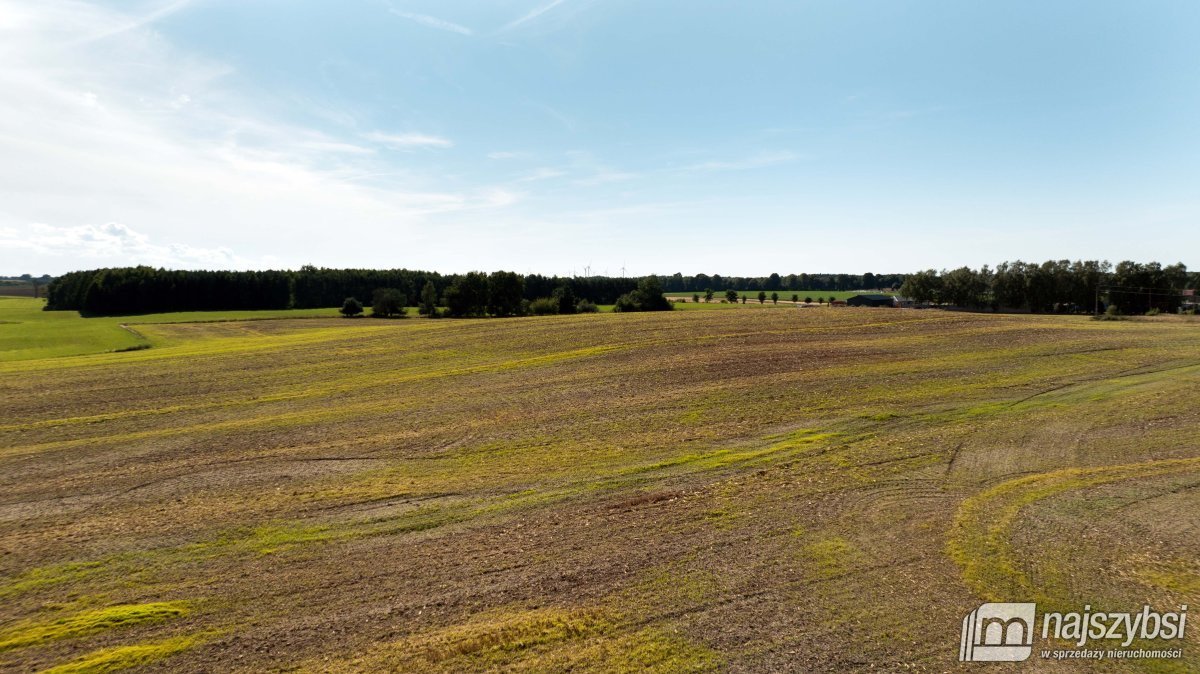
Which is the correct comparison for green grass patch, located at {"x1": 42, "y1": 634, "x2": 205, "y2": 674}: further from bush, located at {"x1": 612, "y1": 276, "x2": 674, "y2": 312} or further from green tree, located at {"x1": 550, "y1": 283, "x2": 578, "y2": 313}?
bush, located at {"x1": 612, "y1": 276, "x2": 674, "y2": 312}

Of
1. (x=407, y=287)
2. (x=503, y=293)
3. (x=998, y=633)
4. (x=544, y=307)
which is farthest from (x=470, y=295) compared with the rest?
(x=998, y=633)

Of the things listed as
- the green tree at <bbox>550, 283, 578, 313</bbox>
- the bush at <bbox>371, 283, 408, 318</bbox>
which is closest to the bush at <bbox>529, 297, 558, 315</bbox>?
the green tree at <bbox>550, 283, 578, 313</bbox>

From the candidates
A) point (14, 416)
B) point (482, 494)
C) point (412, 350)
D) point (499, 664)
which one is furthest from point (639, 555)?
point (412, 350)

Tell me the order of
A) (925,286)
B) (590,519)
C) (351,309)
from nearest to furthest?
(590,519) → (351,309) → (925,286)

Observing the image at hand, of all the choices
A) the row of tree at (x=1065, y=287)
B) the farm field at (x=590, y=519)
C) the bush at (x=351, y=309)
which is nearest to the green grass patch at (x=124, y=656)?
the farm field at (x=590, y=519)

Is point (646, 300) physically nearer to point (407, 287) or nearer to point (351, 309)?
point (351, 309)

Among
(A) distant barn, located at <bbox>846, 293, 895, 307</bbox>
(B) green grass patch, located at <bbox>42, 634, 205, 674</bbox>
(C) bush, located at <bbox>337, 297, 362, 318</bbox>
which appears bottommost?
(B) green grass patch, located at <bbox>42, 634, 205, 674</bbox>
